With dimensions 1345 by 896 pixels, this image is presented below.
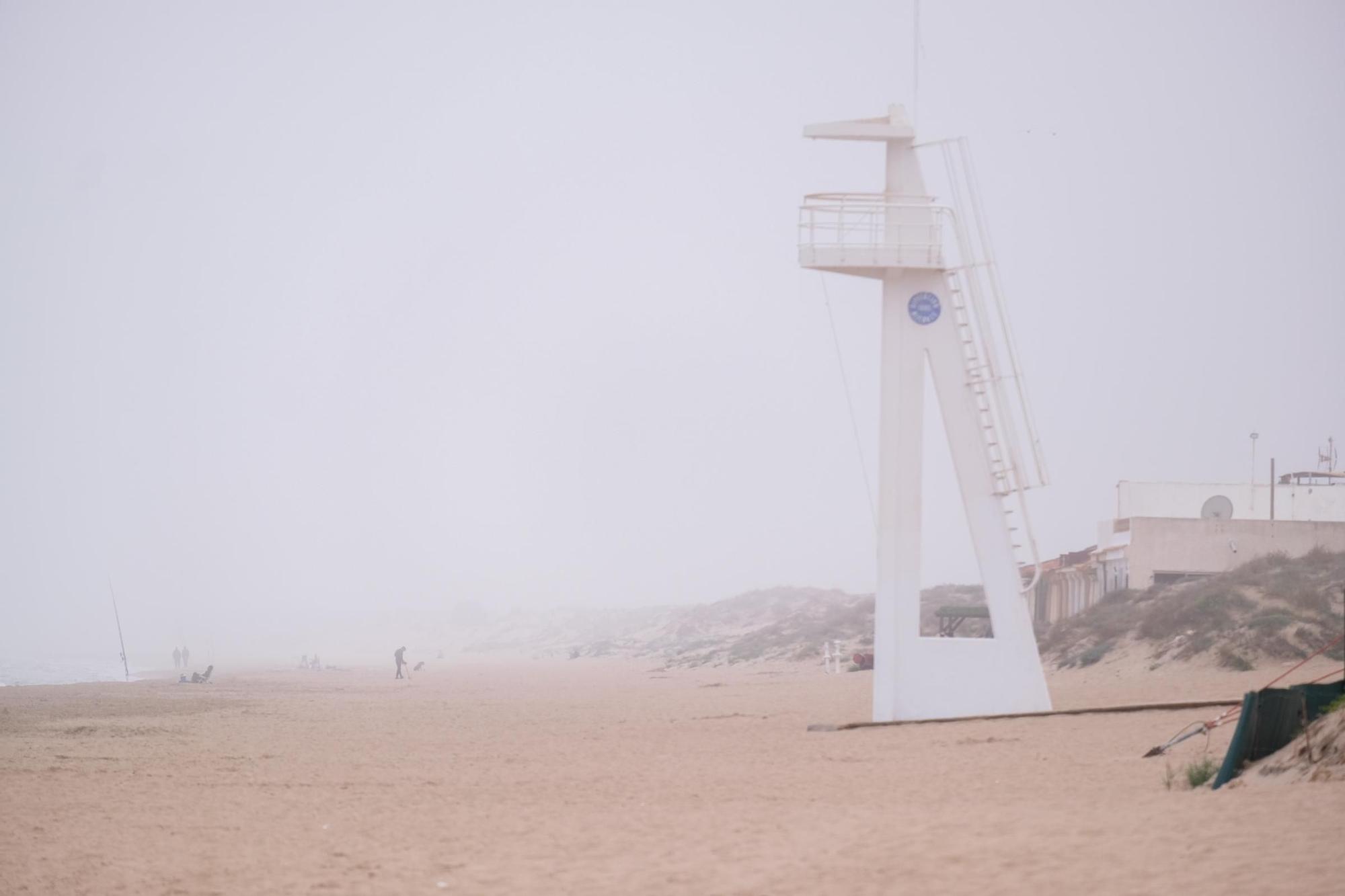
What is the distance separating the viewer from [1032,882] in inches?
316

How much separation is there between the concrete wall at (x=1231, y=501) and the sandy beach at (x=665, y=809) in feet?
54.8

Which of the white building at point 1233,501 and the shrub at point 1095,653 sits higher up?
the white building at point 1233,501

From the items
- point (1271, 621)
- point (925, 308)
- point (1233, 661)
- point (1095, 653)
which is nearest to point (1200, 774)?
point (925, 308)

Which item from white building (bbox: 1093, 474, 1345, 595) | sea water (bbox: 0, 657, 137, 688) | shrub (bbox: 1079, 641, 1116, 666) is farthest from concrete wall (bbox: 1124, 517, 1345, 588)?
sea water (bbox: 0, 657, 137, 688)

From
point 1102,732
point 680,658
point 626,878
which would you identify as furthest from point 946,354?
point 680,658

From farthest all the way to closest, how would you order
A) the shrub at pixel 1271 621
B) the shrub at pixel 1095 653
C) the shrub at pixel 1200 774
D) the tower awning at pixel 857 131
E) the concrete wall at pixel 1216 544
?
the concrete wall at pixel 1216 544
the shrub at pixel 1095 653
the shrub at pixel 1271 621
the tower awning at pixel 857 131
the shrub at pixel 1200 774

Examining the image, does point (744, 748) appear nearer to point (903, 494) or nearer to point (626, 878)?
point (903, 494)

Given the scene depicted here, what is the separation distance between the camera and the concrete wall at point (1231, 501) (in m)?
38.6

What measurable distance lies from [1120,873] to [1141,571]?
2722 centimetres

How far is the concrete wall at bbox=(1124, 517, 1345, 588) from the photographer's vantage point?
3328cm

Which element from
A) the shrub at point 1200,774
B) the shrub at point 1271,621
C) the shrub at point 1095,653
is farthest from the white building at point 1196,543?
the shrub at point 1200,774

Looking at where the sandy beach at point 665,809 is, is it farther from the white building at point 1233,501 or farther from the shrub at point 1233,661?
the white building at point 1233,501

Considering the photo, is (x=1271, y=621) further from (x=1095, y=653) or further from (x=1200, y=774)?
(x=1200, y=774)

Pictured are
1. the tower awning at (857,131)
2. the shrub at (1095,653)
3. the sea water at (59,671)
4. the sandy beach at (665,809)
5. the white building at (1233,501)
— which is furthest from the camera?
the sea water at (59,671)
